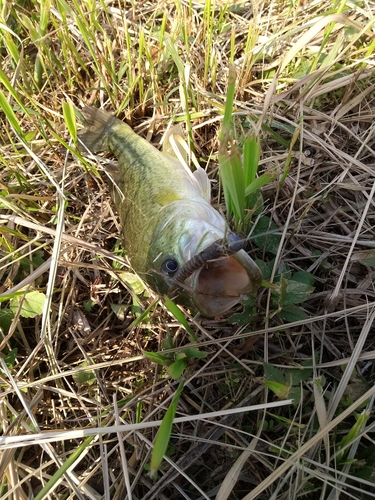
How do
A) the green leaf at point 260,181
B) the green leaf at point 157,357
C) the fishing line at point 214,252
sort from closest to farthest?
the fishing line at point 214,252, the green leaf at point 260,181, the green leaf at point 157,357

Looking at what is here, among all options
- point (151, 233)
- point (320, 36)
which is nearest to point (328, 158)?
point (320, 36)

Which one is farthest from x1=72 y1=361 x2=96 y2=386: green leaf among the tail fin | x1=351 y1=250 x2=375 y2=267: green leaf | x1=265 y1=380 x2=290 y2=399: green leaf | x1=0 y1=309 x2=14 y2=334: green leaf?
x1=351 y1=250 x2=375 y2=267: green leaf

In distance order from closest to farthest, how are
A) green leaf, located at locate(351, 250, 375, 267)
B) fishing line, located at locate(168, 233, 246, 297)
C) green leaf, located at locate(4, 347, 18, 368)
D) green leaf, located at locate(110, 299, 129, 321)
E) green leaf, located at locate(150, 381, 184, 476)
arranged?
green leaf, located at locate(150, 381, 184, 476) < fishing line, located at locate(168, 233, 246, 297) < green leaf, located at locate(351, 250, 375, 267) < green leaf, located at locate(4, 347, 18, 368) < green leaf, located at locate(110, 299, 129, 321)

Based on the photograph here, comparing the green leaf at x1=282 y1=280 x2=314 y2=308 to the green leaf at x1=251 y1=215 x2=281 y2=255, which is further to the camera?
the green leaf at x1=251 y1=215 x2=281 y2=255

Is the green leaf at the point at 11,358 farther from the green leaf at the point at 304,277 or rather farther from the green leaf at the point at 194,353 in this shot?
the green leaf at the point at 304,277

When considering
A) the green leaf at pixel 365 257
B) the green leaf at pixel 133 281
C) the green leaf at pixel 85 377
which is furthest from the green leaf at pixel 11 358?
the green leaf at pixel 365 257

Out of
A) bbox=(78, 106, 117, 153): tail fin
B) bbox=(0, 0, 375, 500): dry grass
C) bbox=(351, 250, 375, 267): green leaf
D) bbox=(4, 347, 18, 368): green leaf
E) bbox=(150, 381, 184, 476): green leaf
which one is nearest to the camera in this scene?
bbox=(150, 381, 184, 476): green leaf

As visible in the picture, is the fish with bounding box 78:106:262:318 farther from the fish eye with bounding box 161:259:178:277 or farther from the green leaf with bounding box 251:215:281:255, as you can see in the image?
the green leaf with bounding box 251:215:281:255
